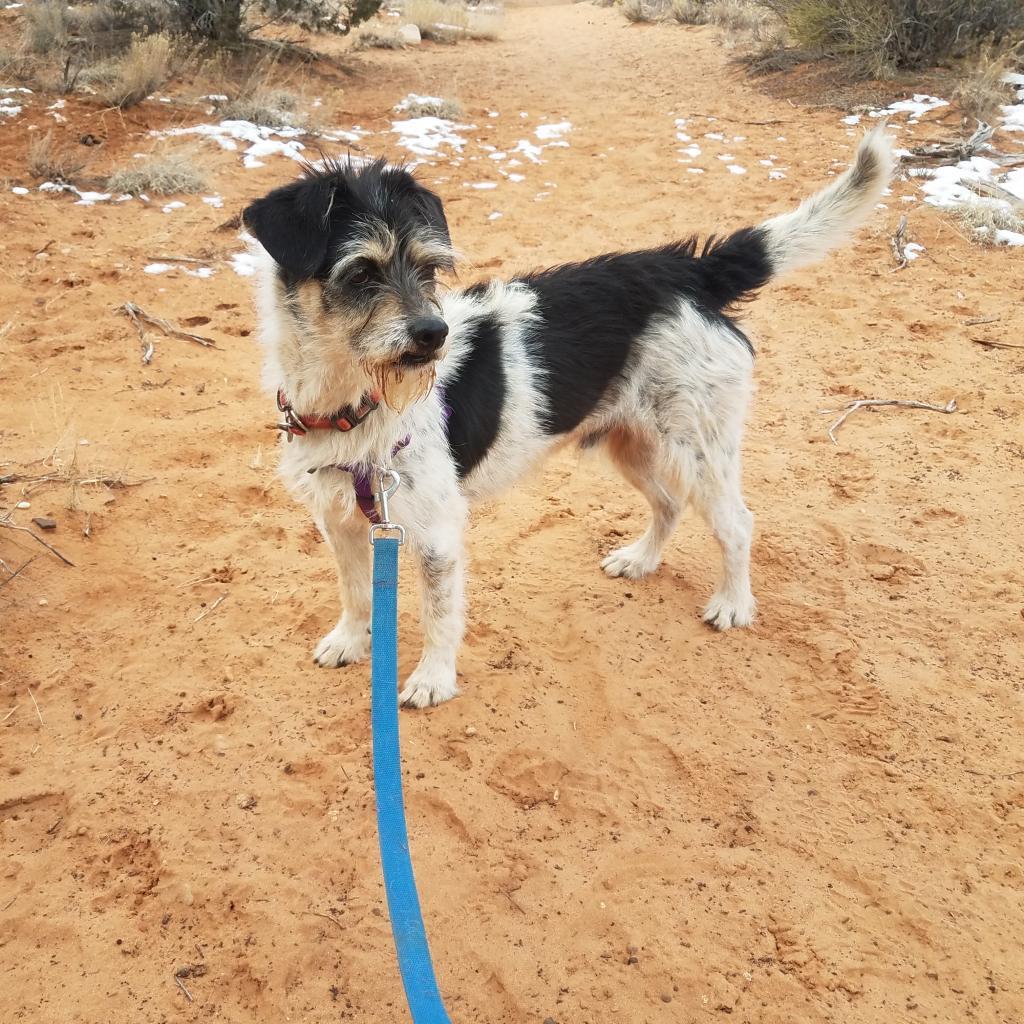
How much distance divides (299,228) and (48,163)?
252 inches

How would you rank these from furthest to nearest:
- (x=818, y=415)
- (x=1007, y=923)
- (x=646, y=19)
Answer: (x=646, y=19) → (x=818, y=415) → (x=1007, y=923)

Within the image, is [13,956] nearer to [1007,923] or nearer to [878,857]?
[878,857]

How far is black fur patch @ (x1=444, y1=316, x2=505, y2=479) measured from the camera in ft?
11.0

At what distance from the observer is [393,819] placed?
183 cm

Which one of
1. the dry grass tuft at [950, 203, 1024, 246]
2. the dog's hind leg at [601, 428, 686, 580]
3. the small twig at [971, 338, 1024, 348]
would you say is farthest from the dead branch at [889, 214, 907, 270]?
the dog's hind leg at [601, 428, 686, 580]

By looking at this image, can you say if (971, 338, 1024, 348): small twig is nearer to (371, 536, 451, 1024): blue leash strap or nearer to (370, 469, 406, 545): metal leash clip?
(370, 469, 406, 545): metal leash clip

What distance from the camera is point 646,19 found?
18203mm

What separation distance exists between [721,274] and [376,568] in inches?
94.0

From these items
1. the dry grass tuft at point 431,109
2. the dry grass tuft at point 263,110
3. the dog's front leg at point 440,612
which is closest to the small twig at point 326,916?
the dog's front leg at point 440,612

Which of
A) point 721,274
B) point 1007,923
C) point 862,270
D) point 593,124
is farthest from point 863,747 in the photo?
point 593,124

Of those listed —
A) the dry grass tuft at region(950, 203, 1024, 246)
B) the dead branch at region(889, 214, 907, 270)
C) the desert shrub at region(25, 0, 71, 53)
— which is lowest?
the dead branch at region(889, 214, 907, 270)

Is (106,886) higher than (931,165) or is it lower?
lower

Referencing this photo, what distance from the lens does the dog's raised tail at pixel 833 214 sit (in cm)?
365

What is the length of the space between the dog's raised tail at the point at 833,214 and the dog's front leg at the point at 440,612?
6.30 feet
